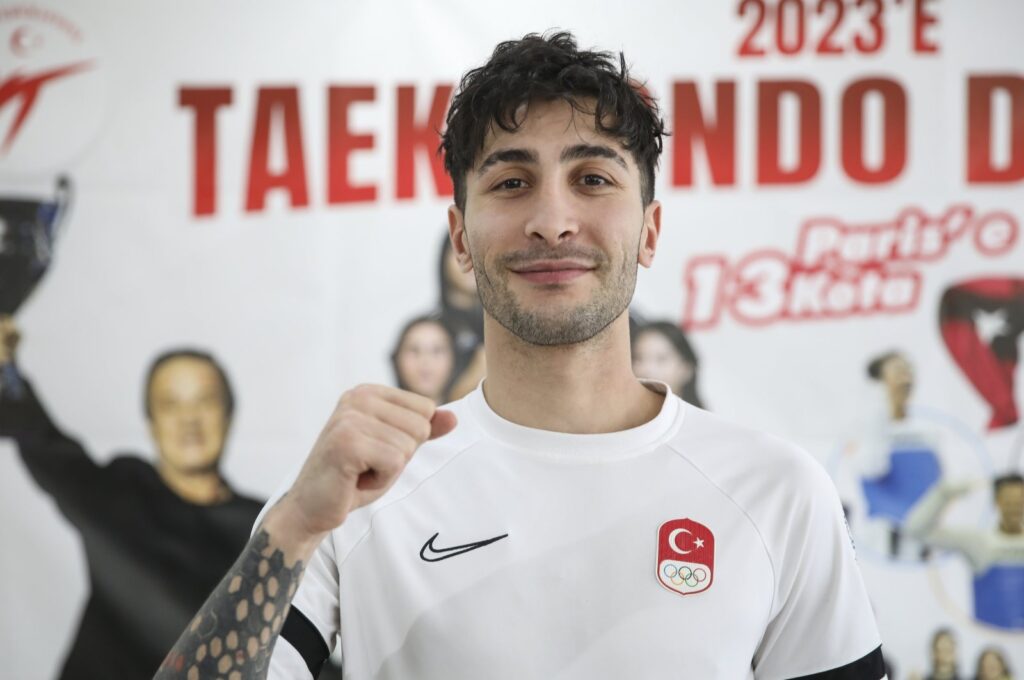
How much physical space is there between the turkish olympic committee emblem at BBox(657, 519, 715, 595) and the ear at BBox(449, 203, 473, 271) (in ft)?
1.29

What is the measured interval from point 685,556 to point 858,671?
0.74ft

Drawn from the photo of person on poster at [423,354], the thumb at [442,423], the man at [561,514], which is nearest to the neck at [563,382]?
the man at [561,514]

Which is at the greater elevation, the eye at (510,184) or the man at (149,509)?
the eye at (510,184)

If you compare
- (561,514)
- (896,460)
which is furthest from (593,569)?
(896,460)

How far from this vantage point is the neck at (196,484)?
234 centimetres

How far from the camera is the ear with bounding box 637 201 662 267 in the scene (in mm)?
1203

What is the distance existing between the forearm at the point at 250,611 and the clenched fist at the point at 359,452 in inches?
0.6

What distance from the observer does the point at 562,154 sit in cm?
111

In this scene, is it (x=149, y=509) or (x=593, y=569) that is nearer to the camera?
(x=593, y=569)

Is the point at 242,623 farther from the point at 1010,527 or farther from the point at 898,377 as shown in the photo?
the point at 1010,527

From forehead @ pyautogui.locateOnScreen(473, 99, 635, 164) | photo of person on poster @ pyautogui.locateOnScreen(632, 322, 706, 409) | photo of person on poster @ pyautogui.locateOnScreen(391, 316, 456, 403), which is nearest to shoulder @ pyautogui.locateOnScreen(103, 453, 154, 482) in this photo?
photo of person on poster @ pyautogui.locateOnScreen(391, 316, 456, 403)

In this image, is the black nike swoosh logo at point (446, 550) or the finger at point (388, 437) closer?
the finger at point (388, 437)

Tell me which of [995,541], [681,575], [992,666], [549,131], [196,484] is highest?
[549,131]

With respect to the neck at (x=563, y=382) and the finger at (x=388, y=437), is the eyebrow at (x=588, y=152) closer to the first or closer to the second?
the neck at (x=563, y=382)
